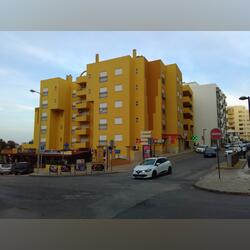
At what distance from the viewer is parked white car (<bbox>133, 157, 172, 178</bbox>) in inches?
708

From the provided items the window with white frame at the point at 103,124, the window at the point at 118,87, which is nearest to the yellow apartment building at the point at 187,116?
the window at the point at 118,87

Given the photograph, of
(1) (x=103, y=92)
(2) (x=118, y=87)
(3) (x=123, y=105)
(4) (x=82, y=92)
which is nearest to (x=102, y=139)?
(3) (x=123, y=105)

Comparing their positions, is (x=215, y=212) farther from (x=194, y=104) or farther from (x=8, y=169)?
(x=194, y=104)

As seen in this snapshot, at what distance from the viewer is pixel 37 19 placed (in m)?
6.51

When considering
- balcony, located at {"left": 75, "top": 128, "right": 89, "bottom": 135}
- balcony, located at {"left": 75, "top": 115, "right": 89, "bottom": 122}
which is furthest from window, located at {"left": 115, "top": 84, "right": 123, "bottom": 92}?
balcony, located at {"left": 75, "top": 128, "right": 89, "bottom": 135}

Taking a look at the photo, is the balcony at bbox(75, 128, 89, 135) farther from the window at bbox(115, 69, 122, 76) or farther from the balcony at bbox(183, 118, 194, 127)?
the balcony at bbox(183, 118, 194, 127)

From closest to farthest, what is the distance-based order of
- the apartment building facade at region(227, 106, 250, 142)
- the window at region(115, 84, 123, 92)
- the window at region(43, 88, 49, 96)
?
the window at region(115, 84, 123, 92) < the window at region(43, 88, 49, 96) < the apartment building facade at region(227, 106, 250, 142)

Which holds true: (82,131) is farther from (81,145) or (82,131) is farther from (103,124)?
(103,124)

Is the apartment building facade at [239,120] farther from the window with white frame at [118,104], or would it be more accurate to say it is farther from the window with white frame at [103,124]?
the window with white frame at [103,124]

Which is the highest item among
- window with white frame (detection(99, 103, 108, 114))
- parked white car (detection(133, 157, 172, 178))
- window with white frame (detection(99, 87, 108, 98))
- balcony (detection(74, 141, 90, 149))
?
window with white frame (detection(99, 87, 108, 98))

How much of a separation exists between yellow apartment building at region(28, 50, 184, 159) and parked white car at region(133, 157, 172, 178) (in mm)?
19893

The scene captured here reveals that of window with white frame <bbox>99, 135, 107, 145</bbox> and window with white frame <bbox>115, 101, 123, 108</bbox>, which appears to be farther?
window with white frame <bbox>99, 135, 107, 145</bbox>

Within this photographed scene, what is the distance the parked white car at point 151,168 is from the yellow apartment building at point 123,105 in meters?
19.9

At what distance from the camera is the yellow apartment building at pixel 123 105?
4253 cm
